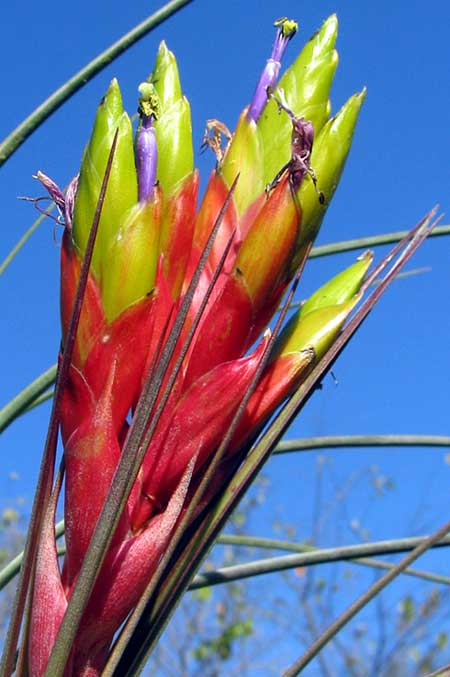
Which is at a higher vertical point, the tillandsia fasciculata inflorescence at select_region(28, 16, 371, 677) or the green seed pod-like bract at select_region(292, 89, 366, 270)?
the green seed pod-like bract at select_region(292, 89, 366, 270)

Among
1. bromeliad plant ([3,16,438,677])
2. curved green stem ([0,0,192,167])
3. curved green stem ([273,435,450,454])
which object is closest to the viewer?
bromeliad plant ([3,16,438,677])

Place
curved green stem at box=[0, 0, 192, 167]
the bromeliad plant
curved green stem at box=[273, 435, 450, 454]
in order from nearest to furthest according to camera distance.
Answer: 1. the bromeliad plant
2. curved green stem at box=[0, 0, 192, 167]
3. curved green stem at box=[273, 435, 450, 454]

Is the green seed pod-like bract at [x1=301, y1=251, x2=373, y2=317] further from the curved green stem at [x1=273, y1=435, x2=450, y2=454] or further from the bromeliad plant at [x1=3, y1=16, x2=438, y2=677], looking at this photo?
the curved green stem at [x1=273, y1=435, x2=450, y2=454]

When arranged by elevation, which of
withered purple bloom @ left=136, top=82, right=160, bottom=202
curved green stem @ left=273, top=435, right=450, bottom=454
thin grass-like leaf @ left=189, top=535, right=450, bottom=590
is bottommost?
thin grass-like leaf @ left=189, top=535, right=450, bottom=590

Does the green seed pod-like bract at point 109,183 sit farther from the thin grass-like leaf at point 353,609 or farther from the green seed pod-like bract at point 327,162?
the thin grass-like leaf at point 353,609

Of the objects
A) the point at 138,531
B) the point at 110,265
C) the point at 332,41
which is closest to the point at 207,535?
the point at 138,531

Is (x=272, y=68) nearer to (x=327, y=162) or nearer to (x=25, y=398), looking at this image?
(x=327, y=162)

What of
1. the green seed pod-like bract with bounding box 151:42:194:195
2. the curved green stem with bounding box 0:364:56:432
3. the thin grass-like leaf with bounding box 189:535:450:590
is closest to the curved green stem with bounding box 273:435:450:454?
the thin grass-like leaf with bounding box 189:535:450:590

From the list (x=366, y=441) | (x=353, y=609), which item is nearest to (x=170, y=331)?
(x=353, y=609)
